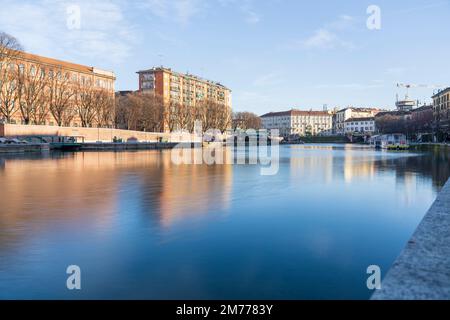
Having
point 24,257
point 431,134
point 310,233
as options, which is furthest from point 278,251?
point 431,134

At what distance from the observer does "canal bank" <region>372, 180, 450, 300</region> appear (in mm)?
4363

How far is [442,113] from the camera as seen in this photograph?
9856cm

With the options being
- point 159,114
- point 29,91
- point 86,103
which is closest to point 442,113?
point 159,114

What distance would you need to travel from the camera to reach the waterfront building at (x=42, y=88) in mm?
56281

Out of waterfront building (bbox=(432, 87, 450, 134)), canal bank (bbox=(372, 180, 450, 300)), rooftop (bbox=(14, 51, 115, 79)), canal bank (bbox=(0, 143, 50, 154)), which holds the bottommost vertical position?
canal bank (bbox=(372, 180, 450, 300))

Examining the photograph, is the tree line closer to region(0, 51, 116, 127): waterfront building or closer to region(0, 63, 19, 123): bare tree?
region(0, 51, 116, 127): waterfront building

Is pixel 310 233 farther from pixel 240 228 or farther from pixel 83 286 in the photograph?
pixel 83 286

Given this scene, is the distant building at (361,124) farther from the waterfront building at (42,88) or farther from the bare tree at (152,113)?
the waterfront building at (42,88)

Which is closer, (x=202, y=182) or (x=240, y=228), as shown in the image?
(x=240, y=228)

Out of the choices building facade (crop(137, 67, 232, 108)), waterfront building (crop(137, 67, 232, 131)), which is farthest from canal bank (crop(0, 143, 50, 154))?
building facade (crop(137, 67, 232, 108))

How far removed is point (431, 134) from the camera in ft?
329

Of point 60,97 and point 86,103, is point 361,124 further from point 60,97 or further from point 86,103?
point 60,97

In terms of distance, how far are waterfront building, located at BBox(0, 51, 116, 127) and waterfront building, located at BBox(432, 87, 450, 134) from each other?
6966cm
